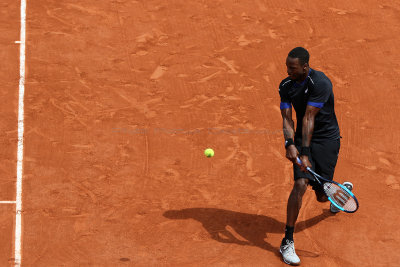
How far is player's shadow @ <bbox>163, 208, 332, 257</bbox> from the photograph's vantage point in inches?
373

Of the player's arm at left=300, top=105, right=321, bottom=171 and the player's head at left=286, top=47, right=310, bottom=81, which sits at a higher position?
the player's head at left=286, top=47, right=310, bottom=81

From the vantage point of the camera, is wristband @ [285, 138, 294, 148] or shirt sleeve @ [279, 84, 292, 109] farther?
shirt sleeve @ [279, 84, 292, 109]

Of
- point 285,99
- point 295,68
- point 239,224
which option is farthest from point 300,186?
point 295,68

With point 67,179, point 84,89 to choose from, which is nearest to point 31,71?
point 84,89

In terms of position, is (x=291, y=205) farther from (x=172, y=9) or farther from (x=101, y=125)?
(x=172, y=9)

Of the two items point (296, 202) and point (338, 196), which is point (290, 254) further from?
point (338, 196)

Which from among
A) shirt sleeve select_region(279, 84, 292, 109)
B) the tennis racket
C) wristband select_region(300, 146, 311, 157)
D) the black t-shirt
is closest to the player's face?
the black t-shirt

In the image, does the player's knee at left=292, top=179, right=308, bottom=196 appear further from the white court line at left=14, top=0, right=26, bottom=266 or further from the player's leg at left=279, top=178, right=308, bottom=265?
the white court line at left=14, top=0, right=26, bottom=266

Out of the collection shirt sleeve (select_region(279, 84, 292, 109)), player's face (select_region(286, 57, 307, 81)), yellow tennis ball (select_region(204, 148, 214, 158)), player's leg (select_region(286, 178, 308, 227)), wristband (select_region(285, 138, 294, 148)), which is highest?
player's face (select_region(286, 57, 307, 81))

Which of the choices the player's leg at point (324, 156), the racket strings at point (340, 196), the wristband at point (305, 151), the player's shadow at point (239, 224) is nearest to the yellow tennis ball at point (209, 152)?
the player's shadow at point (239, 224)

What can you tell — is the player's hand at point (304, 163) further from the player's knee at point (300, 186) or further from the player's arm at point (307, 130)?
the player's knee at point (300, 186)

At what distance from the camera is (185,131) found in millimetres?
11805

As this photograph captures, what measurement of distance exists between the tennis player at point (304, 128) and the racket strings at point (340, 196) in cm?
24

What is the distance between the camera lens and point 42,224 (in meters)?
9.67
